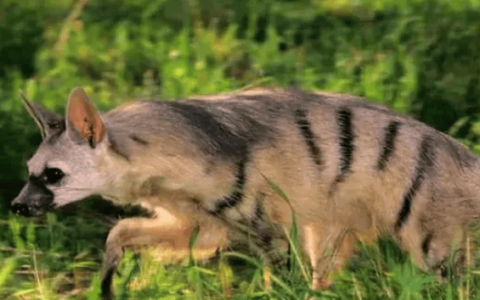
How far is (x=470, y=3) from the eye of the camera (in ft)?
22.4

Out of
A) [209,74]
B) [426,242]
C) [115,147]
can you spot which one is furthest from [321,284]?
[209,74]

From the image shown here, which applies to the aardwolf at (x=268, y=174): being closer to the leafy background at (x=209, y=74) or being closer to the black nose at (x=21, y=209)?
the black nose at (x=21, y=209)

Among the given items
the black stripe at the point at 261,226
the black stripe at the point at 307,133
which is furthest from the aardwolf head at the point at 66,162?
the black stripe at the point at 307,133

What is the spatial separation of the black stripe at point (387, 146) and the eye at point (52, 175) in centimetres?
121

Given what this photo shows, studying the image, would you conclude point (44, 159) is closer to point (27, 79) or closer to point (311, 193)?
point (311, 193)

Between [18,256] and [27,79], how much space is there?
2564mm

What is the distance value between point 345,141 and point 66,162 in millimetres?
1064

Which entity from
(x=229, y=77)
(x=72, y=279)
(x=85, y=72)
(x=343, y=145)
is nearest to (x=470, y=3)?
(x=229, y=77)

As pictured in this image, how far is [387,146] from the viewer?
3.79 m

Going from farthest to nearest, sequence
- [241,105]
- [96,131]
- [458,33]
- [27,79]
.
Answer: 1. [27,79]
2. [458,33]
3. [241,105]
4. [96,131]

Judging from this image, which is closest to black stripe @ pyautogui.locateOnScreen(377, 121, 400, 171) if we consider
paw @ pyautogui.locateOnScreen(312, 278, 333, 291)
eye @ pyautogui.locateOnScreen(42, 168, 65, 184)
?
paw @ pyautogui.locateOnScreen(312, 278, 333, 291)

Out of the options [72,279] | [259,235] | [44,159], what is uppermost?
[44,159]

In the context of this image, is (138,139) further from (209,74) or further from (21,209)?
(209,74)

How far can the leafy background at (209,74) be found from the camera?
3.74 m
